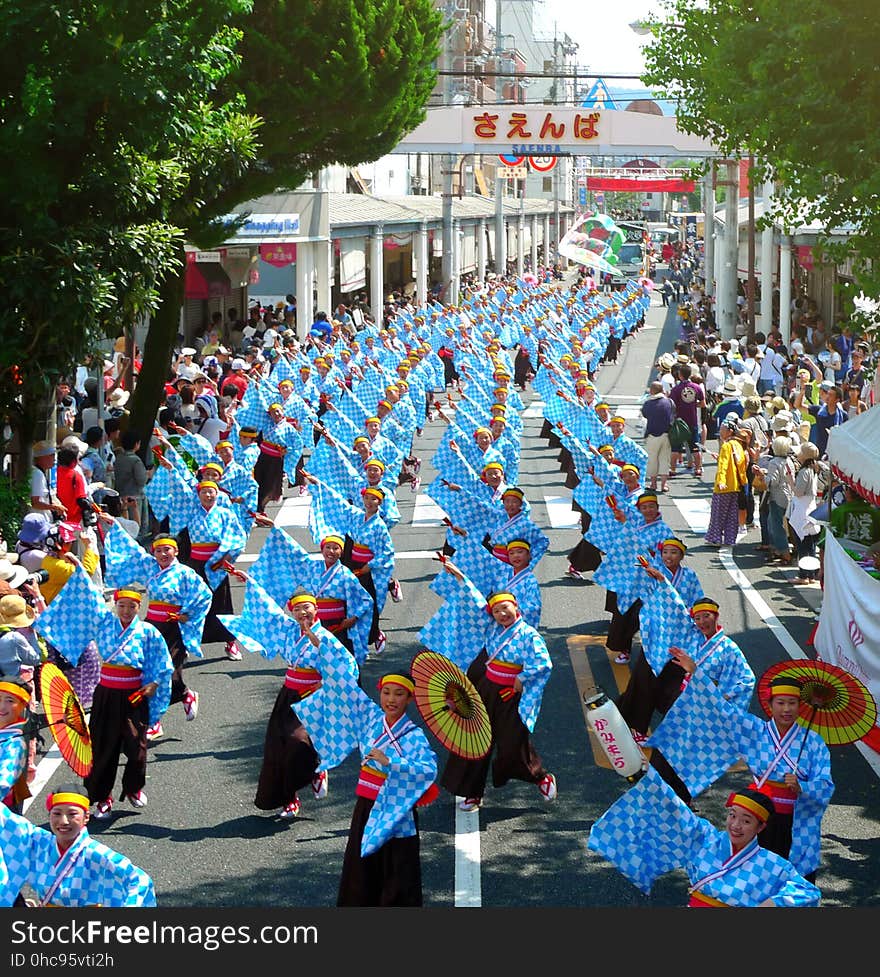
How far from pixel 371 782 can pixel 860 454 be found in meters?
6.56

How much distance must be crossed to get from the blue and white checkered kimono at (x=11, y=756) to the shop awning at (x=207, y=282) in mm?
22518

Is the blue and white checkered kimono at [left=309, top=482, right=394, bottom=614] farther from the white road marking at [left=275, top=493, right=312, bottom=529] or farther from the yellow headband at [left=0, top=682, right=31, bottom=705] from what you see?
the yellow headband at [left=0, top=682, right=31, bottom=705]

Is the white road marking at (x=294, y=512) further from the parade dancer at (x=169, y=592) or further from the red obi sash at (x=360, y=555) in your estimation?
the parade dancer at (x=169, y=592)

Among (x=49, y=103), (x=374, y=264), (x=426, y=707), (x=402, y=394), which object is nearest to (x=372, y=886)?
(x=426, y=707)

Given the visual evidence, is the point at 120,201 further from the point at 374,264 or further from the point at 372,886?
the point at 374,264

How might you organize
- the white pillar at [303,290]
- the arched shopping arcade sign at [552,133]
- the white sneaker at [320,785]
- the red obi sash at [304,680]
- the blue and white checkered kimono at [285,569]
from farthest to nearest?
the arched shopping arcade sign at [552,133], the white pillar at [303,290], the blue and white checkered kimono at [285,569], the white sneaker at [320,785], the red obi sash at [304,680]

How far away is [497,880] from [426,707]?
125 cm

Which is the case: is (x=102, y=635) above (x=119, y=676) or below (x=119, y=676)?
above

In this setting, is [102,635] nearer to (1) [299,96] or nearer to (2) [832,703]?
(2) [832,703]

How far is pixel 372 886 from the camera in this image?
308 inches

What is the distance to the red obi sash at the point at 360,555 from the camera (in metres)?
12.9

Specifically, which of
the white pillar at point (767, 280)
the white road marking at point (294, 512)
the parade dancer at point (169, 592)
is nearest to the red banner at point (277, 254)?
the white pillar at point (767, 280)

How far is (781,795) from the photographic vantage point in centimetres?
764

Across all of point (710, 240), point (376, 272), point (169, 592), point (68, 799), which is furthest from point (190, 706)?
point (710, 240)
